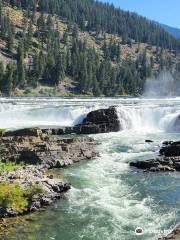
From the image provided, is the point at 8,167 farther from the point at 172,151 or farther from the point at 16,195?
the point at 172,151

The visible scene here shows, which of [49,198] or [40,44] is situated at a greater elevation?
[40,44]

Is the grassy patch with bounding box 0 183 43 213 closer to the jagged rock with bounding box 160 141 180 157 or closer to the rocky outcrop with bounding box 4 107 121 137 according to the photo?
the jagged rock with bounding box 160 141 180 157

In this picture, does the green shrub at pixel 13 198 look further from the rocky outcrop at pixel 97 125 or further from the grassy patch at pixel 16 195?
the rocky outcrop at pixel 97 125

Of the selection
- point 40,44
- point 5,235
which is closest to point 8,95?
point 40,44

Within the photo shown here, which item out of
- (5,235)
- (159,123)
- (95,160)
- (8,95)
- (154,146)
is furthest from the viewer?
(8,95)

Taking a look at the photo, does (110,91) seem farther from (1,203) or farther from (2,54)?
(1,203)

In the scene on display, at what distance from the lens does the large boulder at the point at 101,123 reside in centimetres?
7419

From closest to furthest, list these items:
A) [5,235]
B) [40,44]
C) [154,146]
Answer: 1. [5,235]
2. [154,146]
3. [40,44]

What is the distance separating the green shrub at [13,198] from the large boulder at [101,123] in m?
39.9

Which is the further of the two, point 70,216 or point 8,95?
point 8,95

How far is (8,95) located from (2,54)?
1373 inches

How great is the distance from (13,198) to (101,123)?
44254mm

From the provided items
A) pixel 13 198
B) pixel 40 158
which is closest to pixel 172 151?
pixel 40 158

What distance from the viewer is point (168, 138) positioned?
6956 cm
